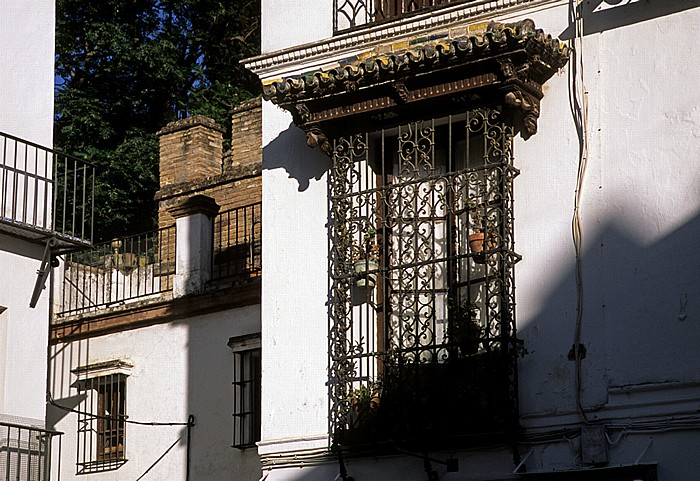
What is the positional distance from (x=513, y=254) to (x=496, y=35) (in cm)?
168

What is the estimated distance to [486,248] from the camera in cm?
1208

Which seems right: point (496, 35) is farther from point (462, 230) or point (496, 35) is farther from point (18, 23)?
point (18, 23)

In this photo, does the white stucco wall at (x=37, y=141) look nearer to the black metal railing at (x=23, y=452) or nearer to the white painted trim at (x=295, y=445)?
the black metal railing at (x=23, y=452)

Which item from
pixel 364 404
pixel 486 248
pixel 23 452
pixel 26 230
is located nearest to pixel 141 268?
pixel 26 230

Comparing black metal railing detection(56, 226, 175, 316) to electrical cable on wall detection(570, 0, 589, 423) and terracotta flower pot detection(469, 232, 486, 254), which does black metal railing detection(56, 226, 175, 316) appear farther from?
electrical cable on wall detection(570, 0, 589, 423)

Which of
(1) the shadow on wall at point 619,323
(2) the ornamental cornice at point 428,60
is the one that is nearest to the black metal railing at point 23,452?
(2) the ornamental cornice at point 428,60

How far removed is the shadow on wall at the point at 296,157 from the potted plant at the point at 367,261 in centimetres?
90

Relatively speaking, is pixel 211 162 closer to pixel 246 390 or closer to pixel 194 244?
pixel 194 244

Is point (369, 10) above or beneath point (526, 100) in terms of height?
above

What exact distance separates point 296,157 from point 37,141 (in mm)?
3587

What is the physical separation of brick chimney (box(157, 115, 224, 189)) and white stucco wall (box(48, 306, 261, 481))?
435 centimetres

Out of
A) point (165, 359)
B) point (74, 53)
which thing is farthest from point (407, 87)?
point (74, 53)

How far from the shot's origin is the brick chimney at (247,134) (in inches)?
876

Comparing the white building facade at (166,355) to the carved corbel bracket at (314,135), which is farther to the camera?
the white building facade at (166,355)
